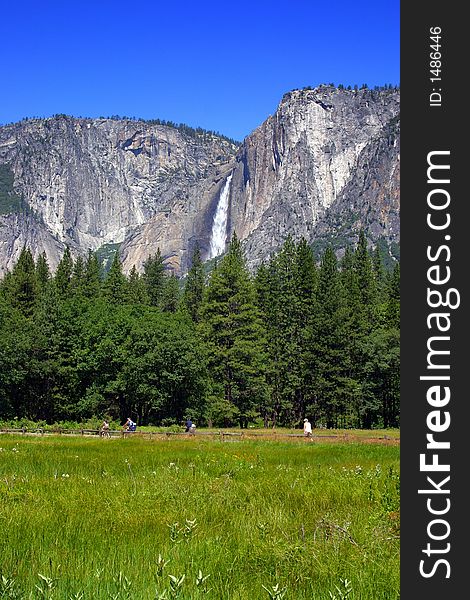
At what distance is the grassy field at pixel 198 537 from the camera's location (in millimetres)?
5902

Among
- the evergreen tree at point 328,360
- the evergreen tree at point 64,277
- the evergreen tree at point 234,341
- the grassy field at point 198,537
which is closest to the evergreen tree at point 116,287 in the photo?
the evergreen tree at point 64,277

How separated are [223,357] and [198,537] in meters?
48.4

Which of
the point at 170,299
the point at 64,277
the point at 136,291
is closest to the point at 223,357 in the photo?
the point at 136,291

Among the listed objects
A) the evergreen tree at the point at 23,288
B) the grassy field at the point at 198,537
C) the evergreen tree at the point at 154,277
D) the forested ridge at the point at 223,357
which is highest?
the evergreen tree at the point at 154,277

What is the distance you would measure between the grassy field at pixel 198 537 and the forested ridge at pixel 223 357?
38.6 metres

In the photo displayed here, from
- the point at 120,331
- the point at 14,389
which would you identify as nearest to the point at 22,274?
the point at 14,389

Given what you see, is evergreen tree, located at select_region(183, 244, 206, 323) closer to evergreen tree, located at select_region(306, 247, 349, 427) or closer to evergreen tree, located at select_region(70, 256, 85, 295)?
evergreen tree, located at select_region(70, 256, 85, 295)

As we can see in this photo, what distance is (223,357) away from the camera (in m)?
56.4

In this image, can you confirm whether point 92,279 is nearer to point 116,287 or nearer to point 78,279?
point 78,279

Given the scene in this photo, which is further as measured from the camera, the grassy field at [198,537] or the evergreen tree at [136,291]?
the evergreen tree at [136,291]

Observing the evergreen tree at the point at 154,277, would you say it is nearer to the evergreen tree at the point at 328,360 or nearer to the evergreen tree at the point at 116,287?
the evergreen tree at the point at 116,287

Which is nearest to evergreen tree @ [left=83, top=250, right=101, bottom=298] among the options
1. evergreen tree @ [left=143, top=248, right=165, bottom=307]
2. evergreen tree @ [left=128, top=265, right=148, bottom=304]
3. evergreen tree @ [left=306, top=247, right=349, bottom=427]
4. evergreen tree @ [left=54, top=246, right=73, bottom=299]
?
evergreen tree @ [left=54, top=246, right=73, bottom=299]

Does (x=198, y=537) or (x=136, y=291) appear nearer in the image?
(x=198, y=537)

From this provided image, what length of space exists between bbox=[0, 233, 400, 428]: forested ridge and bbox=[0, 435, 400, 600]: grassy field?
3856 cm
